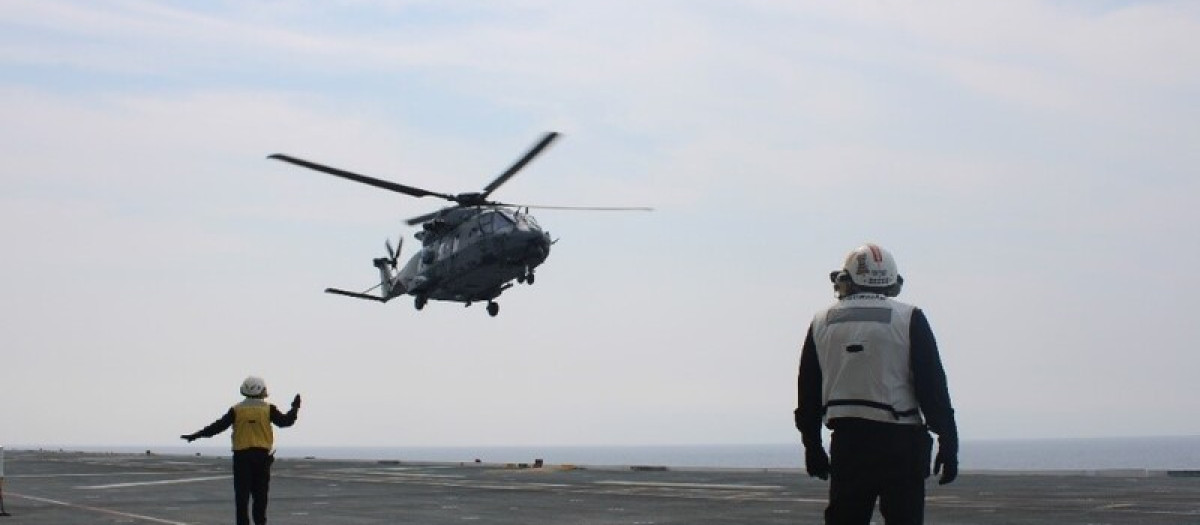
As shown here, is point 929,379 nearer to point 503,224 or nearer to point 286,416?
point 286,416

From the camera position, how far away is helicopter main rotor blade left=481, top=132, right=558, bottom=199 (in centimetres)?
4844

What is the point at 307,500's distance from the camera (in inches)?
1210

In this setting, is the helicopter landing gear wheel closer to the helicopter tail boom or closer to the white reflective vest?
the helicopter tail boom

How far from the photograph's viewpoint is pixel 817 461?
29.2 ft

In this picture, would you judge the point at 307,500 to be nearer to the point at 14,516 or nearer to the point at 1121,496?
the point at 14,516

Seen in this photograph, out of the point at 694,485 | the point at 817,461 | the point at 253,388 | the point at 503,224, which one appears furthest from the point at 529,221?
the point at 817,461

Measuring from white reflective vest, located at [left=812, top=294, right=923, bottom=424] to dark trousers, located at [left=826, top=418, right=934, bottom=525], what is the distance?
0.28ft

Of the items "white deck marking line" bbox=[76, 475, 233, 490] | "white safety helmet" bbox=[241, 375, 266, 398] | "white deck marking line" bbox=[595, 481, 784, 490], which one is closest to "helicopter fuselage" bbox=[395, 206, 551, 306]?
"white deck marking line" bbox=[76, 475, 233, 490]

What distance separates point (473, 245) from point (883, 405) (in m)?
42.2

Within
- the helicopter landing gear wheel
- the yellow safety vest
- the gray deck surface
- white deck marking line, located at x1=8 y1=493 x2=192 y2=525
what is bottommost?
white deck marking line, located at x1=8 y1=493 x2=192 y2=525

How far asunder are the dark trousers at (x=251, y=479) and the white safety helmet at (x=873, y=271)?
10574 millimetres

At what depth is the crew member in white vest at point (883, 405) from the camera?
27.5ft

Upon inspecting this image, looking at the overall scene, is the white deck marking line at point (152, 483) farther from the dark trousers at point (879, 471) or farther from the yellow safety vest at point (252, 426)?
the dark trousers at point (879, 471)

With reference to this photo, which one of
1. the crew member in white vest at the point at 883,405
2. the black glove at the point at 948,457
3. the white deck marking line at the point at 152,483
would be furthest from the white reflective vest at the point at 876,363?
the white deck marking line at the point at 152,483
